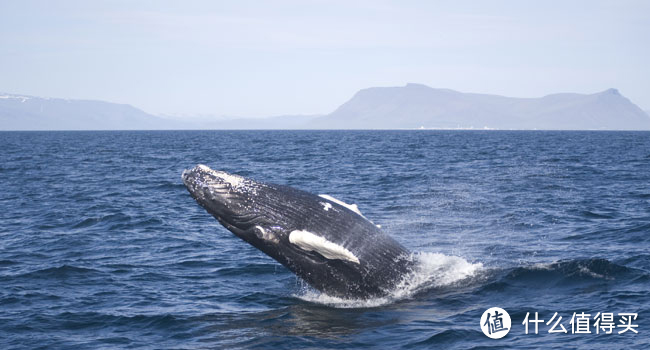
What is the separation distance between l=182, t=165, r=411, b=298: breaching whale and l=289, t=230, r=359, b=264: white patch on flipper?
0.49m

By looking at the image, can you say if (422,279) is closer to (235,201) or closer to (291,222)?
(291,222)

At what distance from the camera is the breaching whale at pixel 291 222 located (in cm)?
1120

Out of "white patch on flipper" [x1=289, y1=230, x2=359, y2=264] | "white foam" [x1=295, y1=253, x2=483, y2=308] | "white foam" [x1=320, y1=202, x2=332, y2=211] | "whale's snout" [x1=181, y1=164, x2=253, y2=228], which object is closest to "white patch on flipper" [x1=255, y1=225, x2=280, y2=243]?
"whale's snout" [x1=181, y1=164, x2=253, y2=228]

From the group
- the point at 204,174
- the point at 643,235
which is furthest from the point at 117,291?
the point at 643,235

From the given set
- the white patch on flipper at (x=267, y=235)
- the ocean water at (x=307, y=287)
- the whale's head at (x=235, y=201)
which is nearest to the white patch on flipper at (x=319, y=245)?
the white patch on flipper at (x=267, y=235)

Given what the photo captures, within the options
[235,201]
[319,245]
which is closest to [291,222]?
[235,201]

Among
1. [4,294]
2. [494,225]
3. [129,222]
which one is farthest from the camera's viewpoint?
[129,222]

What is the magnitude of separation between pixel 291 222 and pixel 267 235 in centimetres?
46

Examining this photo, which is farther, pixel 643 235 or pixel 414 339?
pixel 643 235

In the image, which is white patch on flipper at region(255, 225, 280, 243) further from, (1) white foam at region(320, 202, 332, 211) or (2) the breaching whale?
(1) white foam at region(320, 202, 332, 211)

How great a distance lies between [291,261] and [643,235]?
10.7 m

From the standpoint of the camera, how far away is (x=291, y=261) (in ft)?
37.6

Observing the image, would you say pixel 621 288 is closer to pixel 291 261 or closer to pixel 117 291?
pixel 291 261

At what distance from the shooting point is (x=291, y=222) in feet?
36.7
